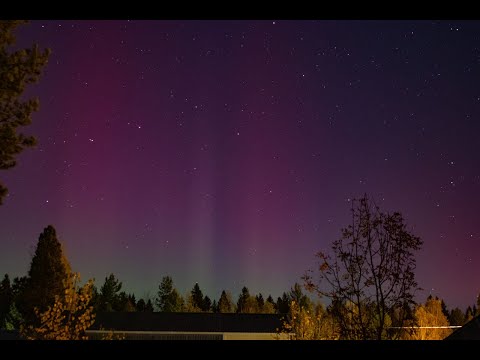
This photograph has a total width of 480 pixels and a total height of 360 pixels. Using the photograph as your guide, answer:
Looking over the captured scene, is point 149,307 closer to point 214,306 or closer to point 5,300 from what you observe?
point 214,306

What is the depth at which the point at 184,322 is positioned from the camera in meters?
33.3

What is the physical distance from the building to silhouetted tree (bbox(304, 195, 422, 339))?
2231 cm

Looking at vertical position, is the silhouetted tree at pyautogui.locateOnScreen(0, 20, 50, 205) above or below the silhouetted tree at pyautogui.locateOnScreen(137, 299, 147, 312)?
above

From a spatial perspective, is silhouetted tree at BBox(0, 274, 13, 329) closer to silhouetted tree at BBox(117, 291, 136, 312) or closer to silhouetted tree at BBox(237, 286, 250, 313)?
silhouetted tree at BBox(117, 291, 136, 312)

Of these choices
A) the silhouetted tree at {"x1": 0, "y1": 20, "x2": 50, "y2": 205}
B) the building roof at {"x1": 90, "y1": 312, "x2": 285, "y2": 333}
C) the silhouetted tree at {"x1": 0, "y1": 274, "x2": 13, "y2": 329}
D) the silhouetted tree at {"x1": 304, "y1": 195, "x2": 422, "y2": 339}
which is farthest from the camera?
the silhouetted tree at {"x1": 0, "y1": 274, "x2": 13, "y2": 329}

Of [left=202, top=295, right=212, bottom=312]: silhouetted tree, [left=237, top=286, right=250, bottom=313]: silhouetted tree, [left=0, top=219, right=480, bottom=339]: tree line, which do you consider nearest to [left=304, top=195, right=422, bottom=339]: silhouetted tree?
[left=0, top=219, right=480, bottom=339]: tree line

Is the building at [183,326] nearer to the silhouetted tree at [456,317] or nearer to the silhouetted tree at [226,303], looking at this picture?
the silhouetted tree at [226,303]

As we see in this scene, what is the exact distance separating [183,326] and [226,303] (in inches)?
370

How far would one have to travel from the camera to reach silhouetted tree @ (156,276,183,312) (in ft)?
124

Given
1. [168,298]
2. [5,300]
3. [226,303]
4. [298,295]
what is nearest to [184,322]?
[168,298]

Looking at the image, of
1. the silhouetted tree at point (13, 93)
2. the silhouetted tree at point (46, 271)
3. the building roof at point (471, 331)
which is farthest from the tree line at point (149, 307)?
the silhouetted tree at point (13, 93)

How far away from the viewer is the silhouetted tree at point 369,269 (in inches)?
382
